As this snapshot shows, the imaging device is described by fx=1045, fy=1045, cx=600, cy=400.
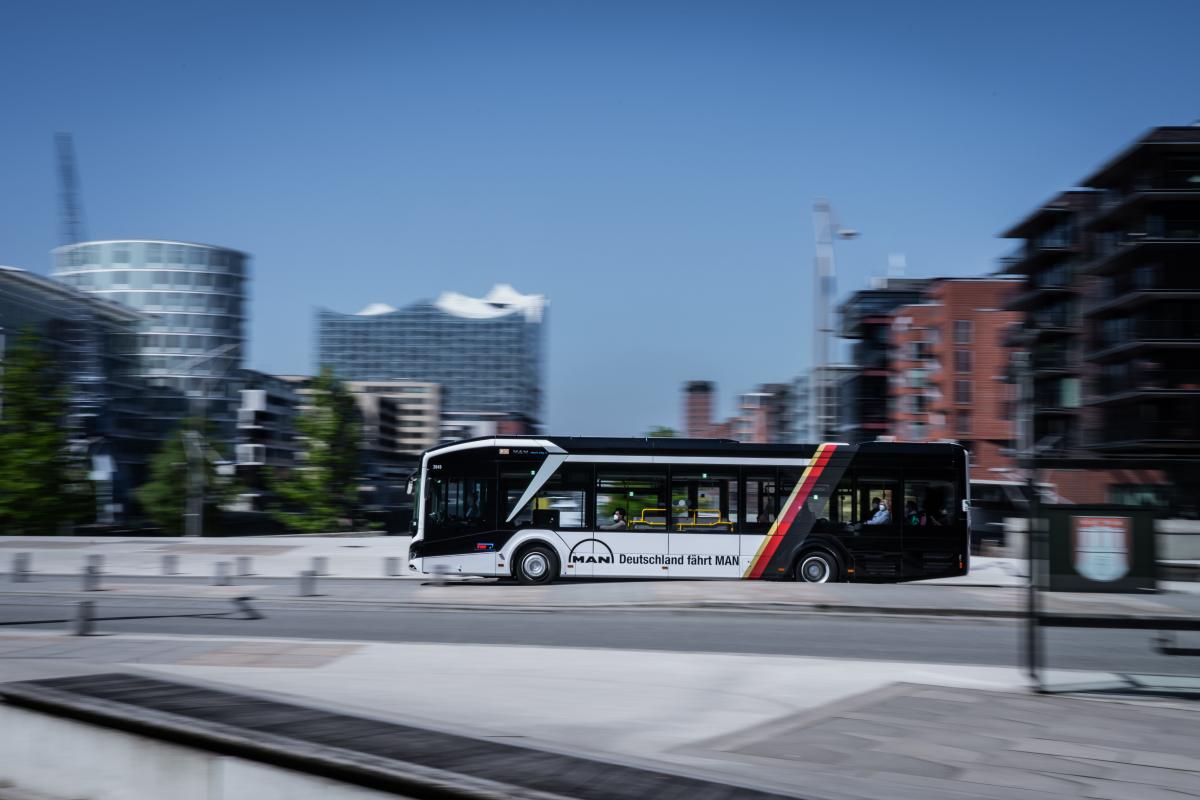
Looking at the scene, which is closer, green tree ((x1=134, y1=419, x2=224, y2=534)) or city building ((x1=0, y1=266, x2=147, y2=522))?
green tree ((x1=134, y1=419, x2=224, y2=534))

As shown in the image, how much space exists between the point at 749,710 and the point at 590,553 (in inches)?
503

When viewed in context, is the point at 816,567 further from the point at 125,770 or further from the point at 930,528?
the point at 125,770

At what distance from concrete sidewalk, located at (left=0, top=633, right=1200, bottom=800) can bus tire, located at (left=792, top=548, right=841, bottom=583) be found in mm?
9758

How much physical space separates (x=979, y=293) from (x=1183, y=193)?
837 inches

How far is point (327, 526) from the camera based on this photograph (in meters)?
58.7

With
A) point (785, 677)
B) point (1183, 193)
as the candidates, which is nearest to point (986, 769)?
point (785, 677)

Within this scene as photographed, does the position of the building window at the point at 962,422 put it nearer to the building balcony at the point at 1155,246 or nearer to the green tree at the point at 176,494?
the building balcony at the point at 1155,246

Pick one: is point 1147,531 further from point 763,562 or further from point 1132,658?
point 763,562

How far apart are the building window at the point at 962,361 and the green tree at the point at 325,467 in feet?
134

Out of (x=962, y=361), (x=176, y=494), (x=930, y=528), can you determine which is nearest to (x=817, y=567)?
(x=930, y=528)

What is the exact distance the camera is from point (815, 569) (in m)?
21.9

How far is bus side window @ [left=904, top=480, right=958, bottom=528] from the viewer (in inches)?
858

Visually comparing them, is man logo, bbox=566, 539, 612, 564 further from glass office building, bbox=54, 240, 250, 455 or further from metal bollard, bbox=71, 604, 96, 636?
glass office building, bbox=54, 240, 250, 455

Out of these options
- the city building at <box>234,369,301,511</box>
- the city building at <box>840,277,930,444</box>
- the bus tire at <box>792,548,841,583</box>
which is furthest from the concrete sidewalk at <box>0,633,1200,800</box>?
the city building at <box>234,369,301,511</box>
